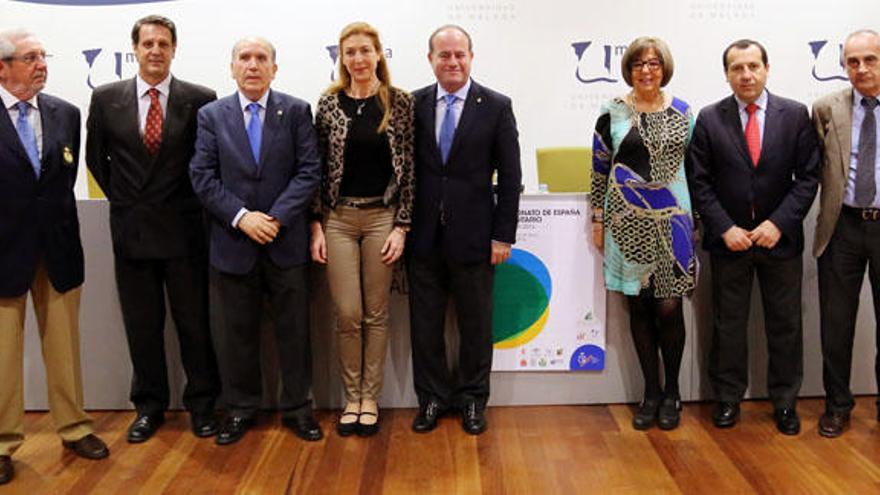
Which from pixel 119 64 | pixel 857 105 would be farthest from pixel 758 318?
pixel 119 64

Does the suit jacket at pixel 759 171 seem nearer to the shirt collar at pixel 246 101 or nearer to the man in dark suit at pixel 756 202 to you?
the man in dark suit at pixel 756 202

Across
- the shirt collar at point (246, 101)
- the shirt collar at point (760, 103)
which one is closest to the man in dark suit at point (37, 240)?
the shirt collar at point (246, 101)

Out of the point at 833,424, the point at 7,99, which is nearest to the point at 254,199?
the point at 7,99

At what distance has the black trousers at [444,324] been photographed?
3.14m

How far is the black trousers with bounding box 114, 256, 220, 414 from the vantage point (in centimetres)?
311

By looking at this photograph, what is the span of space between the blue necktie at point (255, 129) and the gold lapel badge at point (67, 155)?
66 cm

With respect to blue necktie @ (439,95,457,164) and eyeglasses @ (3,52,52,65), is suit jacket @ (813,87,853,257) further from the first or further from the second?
eyeglasses @ (3,52,52,65)

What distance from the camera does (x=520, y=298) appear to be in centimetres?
337

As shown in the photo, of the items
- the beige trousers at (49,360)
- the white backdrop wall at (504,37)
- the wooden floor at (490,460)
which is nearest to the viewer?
the wooden floor at (490,460)

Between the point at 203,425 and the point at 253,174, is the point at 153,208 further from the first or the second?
the point at 203,425

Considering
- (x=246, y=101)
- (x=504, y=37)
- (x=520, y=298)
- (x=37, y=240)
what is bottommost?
(x=520, y=298)

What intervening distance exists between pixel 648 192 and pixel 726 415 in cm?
99

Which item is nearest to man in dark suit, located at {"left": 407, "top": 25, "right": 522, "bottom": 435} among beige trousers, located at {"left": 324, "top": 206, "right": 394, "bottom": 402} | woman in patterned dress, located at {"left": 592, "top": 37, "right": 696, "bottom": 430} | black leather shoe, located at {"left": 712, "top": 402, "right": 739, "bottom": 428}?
beige trousers, located at {"left": 324, "top": 206, "right": 394, "bottom": 402}

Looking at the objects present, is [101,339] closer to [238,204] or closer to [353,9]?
[238,204]
